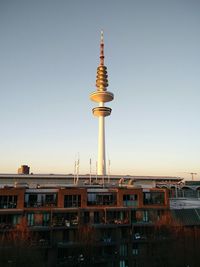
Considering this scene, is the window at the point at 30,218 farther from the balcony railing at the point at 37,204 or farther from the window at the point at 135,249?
the window at the point at 135,249

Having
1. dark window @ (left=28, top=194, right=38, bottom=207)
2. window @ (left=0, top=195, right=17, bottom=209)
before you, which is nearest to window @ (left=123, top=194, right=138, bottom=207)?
dark window @ (left=28, top=194, right=38, bottom=207)

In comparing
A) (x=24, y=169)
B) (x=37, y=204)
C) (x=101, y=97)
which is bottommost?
(x=37, y=204)

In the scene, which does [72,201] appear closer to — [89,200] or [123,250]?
[89,200]

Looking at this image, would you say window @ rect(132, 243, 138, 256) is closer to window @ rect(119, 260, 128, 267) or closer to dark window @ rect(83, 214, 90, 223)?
window @ rect(119, 260, 128, 267)

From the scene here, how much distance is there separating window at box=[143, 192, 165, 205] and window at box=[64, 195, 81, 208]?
564 inches

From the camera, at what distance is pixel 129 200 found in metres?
61.0

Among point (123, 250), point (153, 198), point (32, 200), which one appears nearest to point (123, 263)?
point (123, 250)

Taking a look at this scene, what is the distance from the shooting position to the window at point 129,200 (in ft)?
199

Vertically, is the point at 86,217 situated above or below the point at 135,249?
above

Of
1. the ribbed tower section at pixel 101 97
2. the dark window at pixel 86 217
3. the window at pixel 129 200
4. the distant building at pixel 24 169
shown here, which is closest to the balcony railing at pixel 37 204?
the dark window at pixel 86 217

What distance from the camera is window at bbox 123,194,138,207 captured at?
60.7 m

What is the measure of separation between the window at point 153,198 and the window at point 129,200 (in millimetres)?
2391

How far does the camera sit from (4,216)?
2093 inches

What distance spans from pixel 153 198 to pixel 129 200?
18.8 ft
